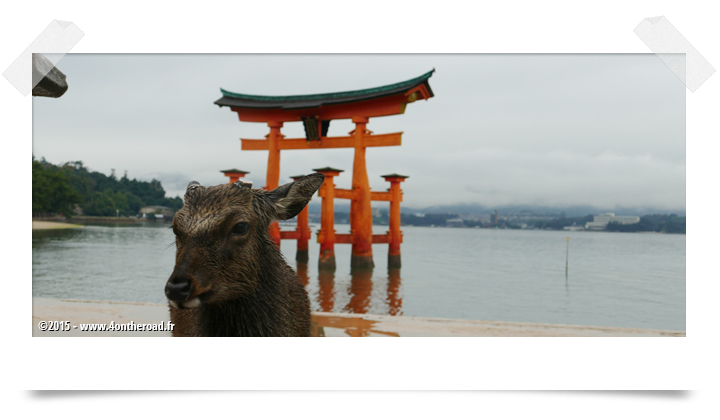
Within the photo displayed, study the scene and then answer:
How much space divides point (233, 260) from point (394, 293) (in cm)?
1150

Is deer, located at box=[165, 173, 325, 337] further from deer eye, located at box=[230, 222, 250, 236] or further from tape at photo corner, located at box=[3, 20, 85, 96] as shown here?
tape at photo corner, located at box=[3, 20, 85, 96]

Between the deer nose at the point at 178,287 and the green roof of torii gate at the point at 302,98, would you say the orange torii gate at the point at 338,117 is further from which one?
the deer nose at the point at 178,287

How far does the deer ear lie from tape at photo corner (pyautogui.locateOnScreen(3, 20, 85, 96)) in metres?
2.23

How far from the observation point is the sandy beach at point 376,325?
16.3ft

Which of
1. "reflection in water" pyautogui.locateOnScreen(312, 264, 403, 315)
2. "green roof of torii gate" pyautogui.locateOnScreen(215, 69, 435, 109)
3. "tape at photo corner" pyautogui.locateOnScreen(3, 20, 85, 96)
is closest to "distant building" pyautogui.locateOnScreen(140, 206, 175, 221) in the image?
"tape at photo corner" pyautogui.locateOnScreen(3, 20, 85, 96)

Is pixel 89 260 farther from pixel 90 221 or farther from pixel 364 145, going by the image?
pixel 364 145
